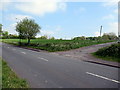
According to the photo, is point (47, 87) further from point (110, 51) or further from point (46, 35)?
point (46, 35)

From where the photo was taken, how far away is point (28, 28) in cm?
3941

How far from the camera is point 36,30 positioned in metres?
40.4

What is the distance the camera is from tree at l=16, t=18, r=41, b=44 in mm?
39297

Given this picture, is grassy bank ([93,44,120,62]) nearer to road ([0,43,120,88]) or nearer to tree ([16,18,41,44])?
road ([0,43,120,88])

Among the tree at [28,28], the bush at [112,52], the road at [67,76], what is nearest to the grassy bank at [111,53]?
the bush at [112,52]

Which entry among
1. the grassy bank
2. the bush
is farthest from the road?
the bush

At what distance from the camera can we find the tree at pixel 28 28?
39297 mm

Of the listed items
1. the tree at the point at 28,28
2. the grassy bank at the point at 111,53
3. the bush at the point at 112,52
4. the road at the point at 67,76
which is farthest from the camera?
the tree at the point at 28,28

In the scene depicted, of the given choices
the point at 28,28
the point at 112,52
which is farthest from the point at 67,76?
the point at 28,28

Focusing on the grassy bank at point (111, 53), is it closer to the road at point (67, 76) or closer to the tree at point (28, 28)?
the road at point (67, 76)

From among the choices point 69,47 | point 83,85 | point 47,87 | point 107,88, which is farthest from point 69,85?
point 69,47

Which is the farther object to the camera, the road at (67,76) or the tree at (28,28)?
the tree at (28,28)

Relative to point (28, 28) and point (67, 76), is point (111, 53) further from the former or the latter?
point (28, 28)

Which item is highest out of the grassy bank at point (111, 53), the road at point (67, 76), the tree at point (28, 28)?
the tree at point (28, 28)
